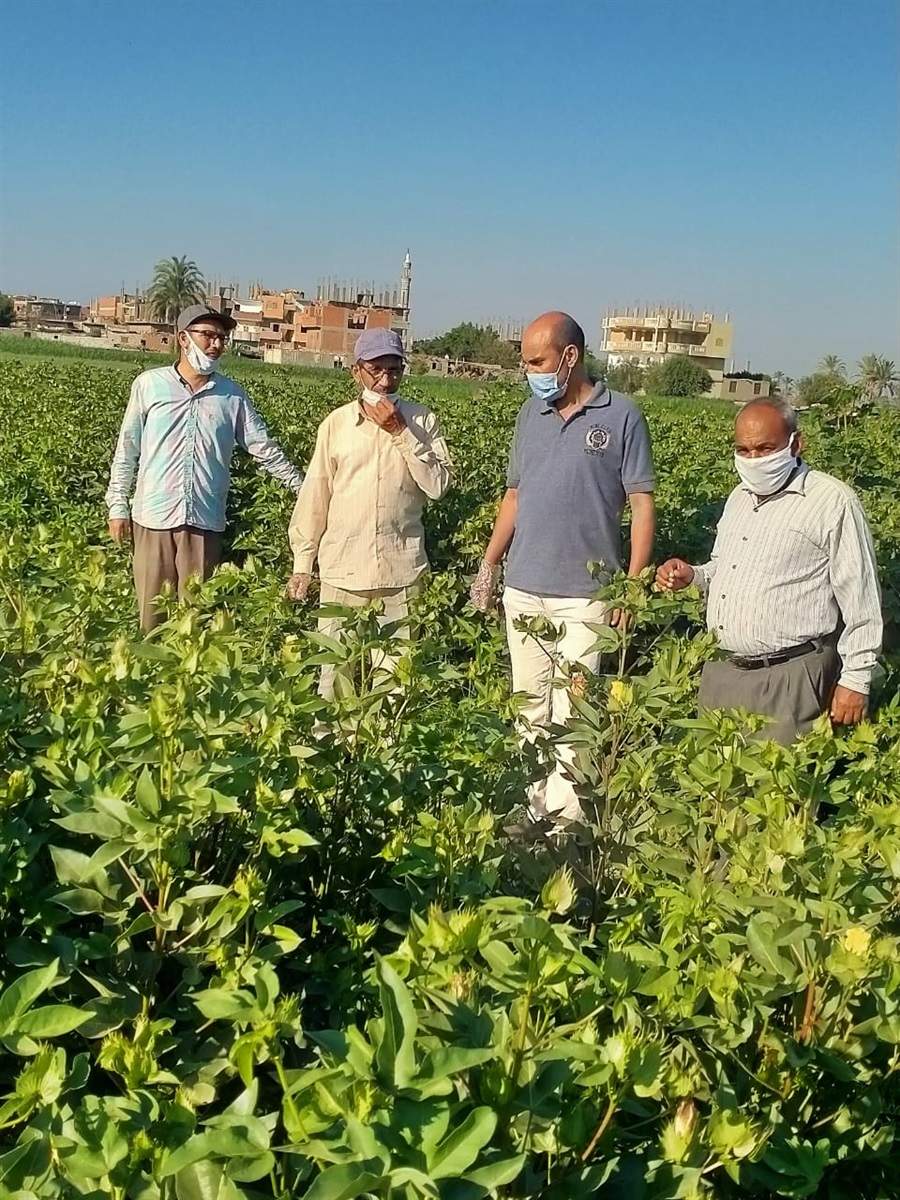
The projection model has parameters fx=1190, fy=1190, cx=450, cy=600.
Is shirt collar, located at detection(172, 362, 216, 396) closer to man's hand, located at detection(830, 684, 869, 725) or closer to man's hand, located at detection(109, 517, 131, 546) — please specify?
man's hand, located at detection(109, 517, 131, 546)

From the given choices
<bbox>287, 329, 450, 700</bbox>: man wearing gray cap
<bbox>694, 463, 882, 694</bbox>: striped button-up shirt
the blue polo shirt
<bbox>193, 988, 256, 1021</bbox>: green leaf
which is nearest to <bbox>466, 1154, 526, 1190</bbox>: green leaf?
<bbox>193, 988, 256, 1021</bbox>: green leaf

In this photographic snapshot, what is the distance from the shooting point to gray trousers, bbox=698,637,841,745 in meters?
3.14

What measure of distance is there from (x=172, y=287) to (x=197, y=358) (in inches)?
3693

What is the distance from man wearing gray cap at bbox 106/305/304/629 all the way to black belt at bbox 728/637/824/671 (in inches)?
85.5

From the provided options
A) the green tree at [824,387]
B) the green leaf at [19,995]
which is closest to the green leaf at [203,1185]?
the green leaf at [19,995]

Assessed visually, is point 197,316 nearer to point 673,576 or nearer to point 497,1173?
point 673,576

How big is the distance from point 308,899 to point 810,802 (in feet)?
2.64

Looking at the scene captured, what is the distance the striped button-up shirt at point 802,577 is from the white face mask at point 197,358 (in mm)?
2220

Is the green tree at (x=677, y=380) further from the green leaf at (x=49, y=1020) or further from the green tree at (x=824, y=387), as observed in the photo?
the green leaf at (x=49, y=1020)

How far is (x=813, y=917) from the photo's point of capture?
1490 millimetres

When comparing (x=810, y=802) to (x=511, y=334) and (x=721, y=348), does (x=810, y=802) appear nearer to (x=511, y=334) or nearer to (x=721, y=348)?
(x=511, y=334)

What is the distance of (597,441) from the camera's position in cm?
369

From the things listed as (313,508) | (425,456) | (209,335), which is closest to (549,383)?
(425,456)

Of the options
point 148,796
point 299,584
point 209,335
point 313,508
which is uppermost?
point 209,335
